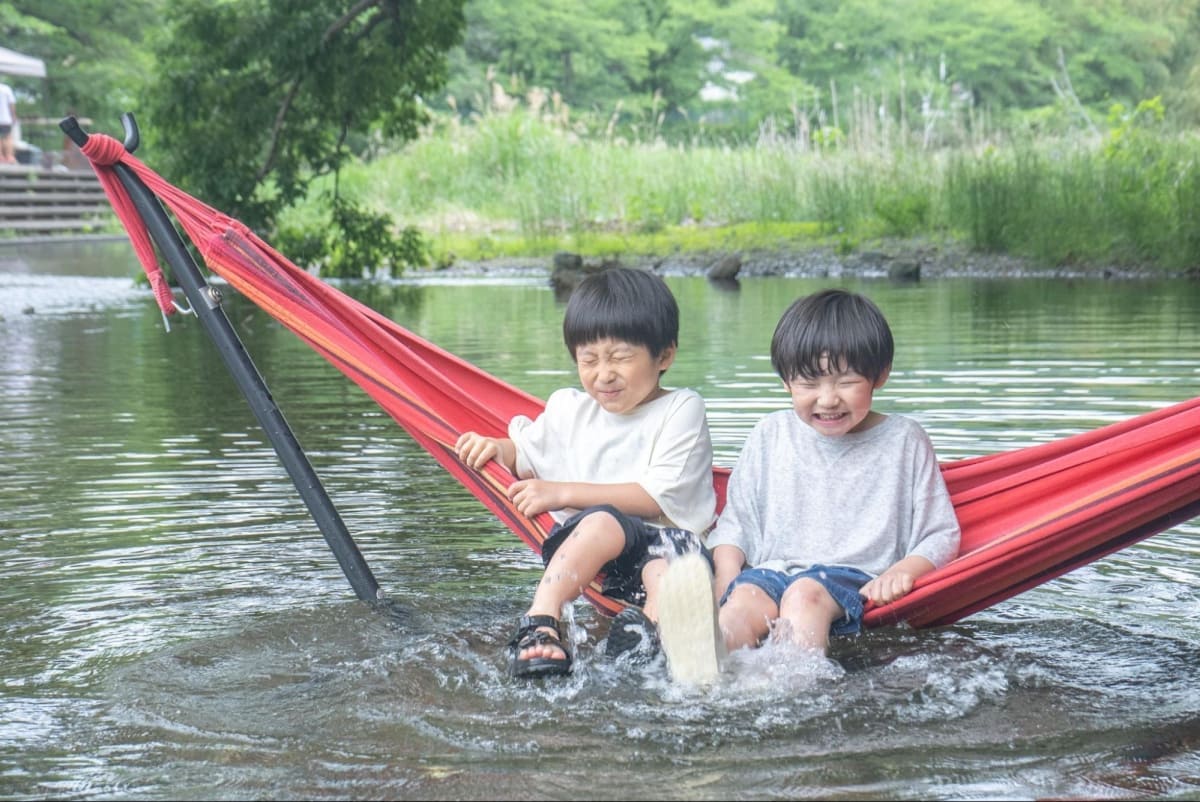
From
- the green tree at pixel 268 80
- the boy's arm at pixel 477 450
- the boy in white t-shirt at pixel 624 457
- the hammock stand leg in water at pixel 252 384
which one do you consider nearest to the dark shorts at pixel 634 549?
the boy in white t-shirt at pixel 624 457

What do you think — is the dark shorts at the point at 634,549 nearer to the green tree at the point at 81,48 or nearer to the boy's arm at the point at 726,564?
Result: the boy's arm at the point at 726,564

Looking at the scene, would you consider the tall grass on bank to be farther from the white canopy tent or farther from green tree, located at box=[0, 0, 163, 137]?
green tree, located at box=[0, 0, 163, 137]

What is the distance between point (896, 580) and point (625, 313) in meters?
0.78

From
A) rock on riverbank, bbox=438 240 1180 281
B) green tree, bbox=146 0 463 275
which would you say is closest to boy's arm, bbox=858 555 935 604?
green tree, bbox=146 0 463 275

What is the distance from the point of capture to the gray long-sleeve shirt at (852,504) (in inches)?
131

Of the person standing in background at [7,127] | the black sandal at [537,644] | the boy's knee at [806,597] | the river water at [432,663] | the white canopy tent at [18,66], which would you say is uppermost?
A: the white canopy tent at [18,66]

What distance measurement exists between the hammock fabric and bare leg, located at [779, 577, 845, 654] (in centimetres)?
10

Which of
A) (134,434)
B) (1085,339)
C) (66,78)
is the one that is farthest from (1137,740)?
(66,78)

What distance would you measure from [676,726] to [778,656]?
41 cm

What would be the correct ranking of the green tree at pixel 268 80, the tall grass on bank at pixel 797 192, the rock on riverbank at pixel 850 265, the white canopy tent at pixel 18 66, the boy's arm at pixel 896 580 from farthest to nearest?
the white canopy tent at pixel 18 66
the rock on riverbank at pixel 850 265
the tall grass on bank at pixel 797 192
the green tree at pixel 268 80
the boy's arm at pixel 896 580

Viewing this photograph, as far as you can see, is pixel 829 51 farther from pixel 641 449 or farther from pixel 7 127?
pixel 641 449

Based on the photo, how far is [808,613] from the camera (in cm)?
311

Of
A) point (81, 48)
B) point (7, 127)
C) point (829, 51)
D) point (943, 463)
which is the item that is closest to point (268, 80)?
point (943, 463)

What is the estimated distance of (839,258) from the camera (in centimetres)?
1622
